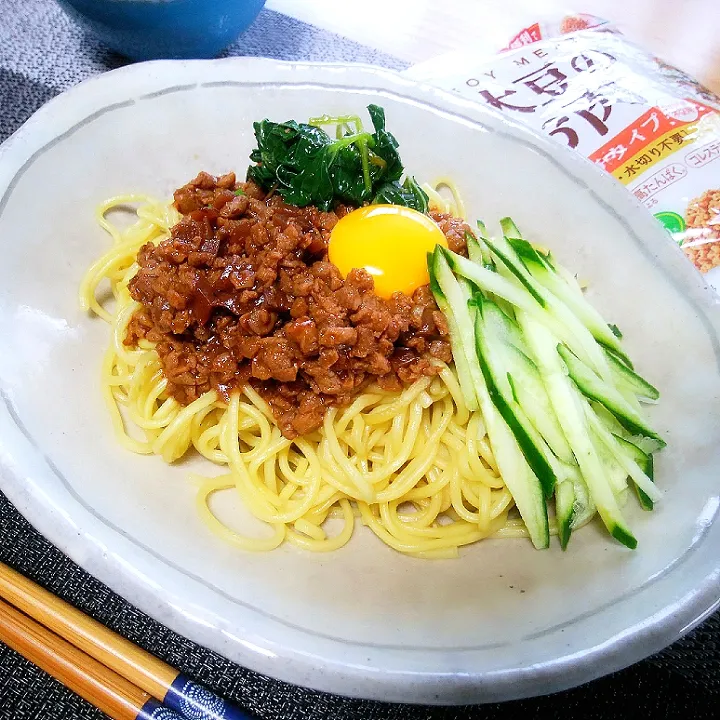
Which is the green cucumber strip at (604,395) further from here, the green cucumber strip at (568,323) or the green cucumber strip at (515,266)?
the green cucumber strip at (515,266)

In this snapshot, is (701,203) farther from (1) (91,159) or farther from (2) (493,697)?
(1) (91,159)

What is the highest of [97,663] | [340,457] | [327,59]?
[327,59]

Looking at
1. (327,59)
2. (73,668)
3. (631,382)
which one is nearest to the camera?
(73,668)

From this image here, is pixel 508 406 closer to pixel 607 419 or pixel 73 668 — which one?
pixel 607 419

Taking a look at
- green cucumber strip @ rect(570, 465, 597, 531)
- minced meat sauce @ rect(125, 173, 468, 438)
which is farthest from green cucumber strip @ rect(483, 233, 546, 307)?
green cucumber strip @ rect(570, 465, 597, 531)

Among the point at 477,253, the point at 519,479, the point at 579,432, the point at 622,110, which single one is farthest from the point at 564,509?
the point at 622,110

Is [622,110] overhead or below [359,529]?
overhead

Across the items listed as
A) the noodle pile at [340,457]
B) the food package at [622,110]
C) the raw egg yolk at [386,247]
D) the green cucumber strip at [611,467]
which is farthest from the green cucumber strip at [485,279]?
the food package at [622,110]
